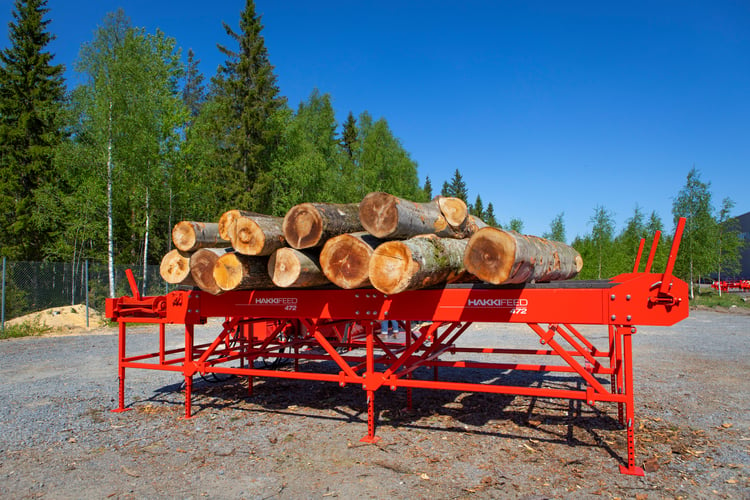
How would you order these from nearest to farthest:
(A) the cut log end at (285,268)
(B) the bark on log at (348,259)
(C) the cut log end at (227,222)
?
(B) the bark on log at (348,259)
(A) the cut log end at (285,268)
(C) the cut log end at (227,222)

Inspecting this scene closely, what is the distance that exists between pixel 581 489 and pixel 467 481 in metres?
0.92

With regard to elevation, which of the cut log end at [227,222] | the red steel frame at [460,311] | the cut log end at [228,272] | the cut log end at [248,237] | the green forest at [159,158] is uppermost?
the green forest at [159,158]

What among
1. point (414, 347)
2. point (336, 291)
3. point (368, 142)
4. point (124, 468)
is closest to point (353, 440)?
point (414, 347)

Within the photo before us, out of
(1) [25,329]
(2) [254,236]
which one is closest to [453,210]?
(2) [254,236]

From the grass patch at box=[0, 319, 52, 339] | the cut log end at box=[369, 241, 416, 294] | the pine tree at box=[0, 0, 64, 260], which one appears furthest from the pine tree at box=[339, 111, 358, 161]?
the cut log end at box=[369, 241, 416, 294]

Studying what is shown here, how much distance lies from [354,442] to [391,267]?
2.12 m

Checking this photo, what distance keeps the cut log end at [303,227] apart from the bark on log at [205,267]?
1.07 meters

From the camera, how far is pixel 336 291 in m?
5.70

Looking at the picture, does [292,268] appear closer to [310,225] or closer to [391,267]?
[310,225]

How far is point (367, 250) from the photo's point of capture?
491 centimetres

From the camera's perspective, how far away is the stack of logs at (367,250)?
4.53 metres

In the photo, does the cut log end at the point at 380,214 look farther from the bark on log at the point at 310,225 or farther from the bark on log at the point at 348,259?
the bark on log at the point at 310,225

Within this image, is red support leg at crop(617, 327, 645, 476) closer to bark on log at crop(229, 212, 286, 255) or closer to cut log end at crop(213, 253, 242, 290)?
bark on log at crop(229, 212, 286, 255)

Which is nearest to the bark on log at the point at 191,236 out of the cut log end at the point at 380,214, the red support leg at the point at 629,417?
the cut log end at the point at 380,214
